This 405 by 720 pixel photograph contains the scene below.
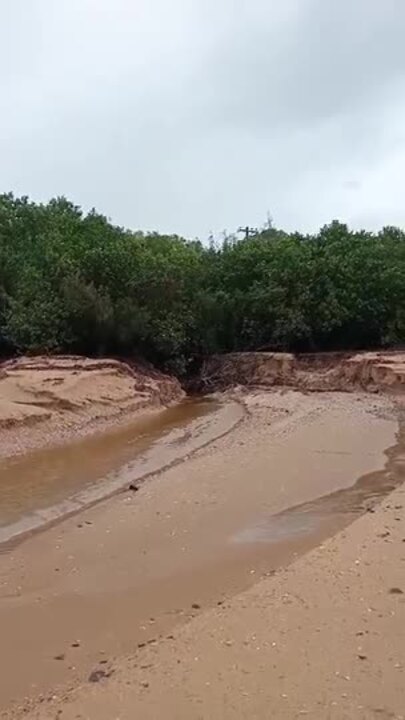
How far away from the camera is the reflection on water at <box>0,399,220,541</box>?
10.4m

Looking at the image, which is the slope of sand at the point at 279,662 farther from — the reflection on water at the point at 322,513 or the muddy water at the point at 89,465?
the muddy water at the point at 89,465

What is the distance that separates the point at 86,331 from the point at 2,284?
4724mm

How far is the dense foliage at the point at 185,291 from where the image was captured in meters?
Answer: 25.7

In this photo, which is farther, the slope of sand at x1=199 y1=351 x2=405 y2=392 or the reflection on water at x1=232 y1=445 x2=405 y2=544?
the slope of sand at x1=199 y1=351 x2=405 y2=392

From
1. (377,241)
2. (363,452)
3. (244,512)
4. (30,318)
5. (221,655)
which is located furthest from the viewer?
(377,241)

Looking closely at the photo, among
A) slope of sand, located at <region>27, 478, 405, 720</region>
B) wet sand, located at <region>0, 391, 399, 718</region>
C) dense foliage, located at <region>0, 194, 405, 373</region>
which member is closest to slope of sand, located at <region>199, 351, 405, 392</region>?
dense foliage, located at <region>0, 194, 405, 373</region>

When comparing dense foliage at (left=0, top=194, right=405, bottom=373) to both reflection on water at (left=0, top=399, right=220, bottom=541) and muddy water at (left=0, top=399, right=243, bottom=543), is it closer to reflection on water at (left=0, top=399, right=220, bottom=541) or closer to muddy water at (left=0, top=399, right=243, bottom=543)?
muddy water at (left=0, top=399, right=243, bottom=543)

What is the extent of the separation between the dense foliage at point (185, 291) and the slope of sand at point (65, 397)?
265cm

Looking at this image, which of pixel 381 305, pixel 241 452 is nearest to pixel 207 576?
pixel 241 452

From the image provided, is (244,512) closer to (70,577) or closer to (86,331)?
(70,577)

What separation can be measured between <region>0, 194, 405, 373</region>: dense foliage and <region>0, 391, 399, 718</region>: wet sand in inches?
502

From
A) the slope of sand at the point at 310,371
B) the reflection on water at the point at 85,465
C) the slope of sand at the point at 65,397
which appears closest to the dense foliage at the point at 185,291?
the slope of sand at the point at 310,371

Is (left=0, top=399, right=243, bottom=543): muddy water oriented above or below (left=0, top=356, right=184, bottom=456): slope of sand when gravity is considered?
below

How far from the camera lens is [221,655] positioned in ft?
15.4
